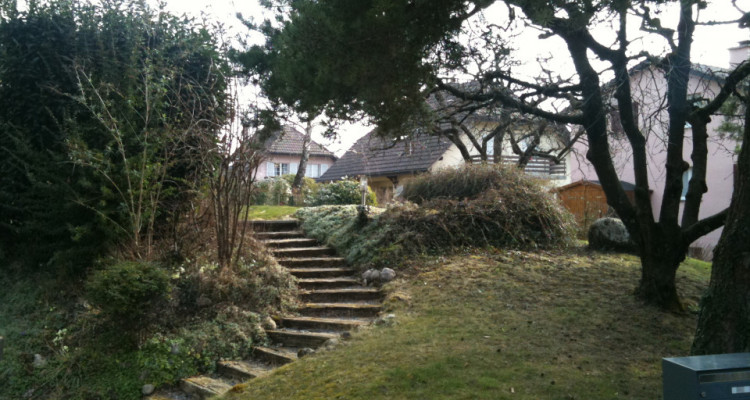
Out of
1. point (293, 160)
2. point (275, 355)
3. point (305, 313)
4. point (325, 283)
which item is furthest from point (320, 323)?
point (293, 160)

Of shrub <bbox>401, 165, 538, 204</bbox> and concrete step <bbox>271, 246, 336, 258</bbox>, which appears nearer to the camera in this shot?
concrete step <bbox>271, 246, 336, 258</bbox>

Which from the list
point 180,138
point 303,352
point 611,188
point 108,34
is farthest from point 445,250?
point 108,34

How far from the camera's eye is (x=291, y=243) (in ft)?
40.6

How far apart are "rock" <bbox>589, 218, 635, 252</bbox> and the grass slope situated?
184 cm

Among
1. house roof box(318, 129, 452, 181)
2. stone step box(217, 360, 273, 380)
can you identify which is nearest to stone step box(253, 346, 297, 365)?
stone step box(217, 360, 273, 380)

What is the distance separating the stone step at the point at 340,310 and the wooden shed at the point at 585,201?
27.8ft

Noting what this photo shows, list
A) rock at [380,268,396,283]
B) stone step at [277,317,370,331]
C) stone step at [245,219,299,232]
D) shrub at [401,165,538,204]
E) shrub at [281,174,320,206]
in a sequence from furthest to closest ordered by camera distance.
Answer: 1. shrub at [281,174,320,206]
2. stone step at [245,219,299,232]
3. shrub at [401,165,538,204]
4. rock at [380,268,396,283]
5. stone step at [277,317,370,331]

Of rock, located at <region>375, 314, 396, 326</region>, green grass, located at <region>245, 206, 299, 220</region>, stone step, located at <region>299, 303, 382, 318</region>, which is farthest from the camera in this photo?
green grass, located at <region>245, 206, 299, 220</region>

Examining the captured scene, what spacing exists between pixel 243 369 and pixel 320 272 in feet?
12.2

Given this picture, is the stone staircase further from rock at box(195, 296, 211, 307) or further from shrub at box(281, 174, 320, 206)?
shrub at box(281, 174, 320, 206)

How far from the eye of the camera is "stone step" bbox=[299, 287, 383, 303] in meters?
9.41

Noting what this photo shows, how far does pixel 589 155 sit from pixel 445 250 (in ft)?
11.8

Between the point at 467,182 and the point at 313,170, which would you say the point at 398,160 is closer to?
the point at 467,182

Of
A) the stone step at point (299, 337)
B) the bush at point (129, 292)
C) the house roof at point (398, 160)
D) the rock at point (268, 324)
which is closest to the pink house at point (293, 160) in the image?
the house roof at point (398, 160)
